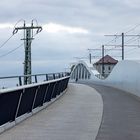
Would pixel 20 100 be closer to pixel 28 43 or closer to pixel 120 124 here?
pixel 120 124

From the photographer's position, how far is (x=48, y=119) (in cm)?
1773

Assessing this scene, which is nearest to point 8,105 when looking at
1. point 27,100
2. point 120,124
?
→ point 27,100

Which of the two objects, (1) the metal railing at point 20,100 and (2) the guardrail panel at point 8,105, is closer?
(2) the guardrail panel at point 8,105

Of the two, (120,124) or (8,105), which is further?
(120,124)

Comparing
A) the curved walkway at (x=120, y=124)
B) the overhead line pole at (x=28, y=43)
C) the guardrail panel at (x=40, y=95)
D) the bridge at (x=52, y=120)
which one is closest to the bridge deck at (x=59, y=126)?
the bridge at (x=52, y=120)

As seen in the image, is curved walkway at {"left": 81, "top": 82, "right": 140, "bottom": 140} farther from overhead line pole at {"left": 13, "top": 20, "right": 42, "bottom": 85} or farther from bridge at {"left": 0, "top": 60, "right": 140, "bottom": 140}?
overhead line pole at {"left": 13, "top": 20, "right": 42, "bottom": 85}

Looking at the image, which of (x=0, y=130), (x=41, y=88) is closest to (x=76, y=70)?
(x=41, y=88)

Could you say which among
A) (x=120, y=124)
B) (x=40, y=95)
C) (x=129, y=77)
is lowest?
(x=120, y=124)

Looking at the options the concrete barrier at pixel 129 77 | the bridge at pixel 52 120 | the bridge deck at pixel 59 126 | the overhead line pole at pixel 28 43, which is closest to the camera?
the bridge deck at pixel 59 126

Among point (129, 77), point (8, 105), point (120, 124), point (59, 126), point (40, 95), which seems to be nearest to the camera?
point (8, 105)

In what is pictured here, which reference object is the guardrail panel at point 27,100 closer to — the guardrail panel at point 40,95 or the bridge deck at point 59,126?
the bridge deck at point 59,126

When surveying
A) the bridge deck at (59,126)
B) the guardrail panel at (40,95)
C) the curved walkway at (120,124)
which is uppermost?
the guardrail panel at (40,95)

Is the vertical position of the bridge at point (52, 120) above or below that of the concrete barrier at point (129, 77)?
below

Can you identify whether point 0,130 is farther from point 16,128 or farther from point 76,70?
point 76,70
